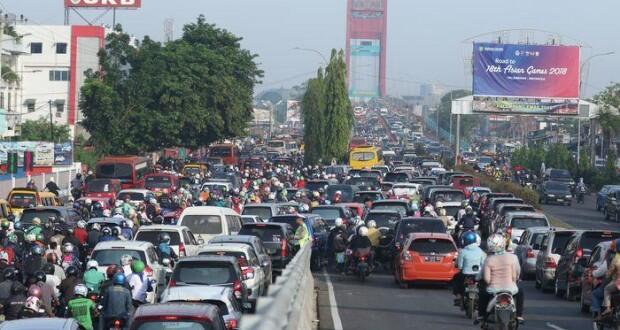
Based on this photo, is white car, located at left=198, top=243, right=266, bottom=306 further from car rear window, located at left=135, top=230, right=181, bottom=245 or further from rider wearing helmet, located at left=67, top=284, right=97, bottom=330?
rider wearing helmet, located at left=67, top=284, right=97, bottom=330

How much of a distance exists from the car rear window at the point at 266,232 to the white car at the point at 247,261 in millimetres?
6222

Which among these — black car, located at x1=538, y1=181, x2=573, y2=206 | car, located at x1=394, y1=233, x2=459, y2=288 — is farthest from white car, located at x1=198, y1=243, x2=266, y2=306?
black car, located at x1=538, y1=181, x2=573, y2=206

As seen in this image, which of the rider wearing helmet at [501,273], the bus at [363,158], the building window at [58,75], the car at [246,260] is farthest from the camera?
the building window at [58,75]

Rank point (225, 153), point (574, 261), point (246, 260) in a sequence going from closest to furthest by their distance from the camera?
point (246, 260)
point (574, 261)
point (225, 153)

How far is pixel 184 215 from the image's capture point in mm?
32062

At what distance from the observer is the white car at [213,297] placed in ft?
56.3

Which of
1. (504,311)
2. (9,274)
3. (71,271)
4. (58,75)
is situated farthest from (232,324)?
(58,75)

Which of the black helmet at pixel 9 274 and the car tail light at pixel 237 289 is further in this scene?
the car tail light at pixel 237 289

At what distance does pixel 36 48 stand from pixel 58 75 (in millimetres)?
2999

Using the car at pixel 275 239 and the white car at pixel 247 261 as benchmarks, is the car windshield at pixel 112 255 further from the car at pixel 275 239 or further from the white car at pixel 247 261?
the car at pixel 275 239

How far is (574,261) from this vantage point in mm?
25844

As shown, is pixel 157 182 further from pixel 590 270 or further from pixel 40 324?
pixel 40 324

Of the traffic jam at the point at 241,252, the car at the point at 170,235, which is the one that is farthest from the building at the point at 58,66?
the car at the point at 170,235

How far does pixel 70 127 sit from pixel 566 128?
9707 centimetres
